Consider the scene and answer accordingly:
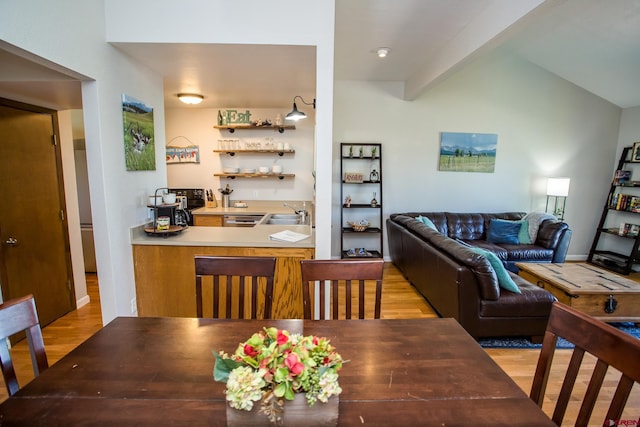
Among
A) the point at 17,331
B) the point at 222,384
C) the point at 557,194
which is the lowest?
the point at 222,384

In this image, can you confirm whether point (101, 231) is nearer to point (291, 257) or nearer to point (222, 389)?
point (291, 257)

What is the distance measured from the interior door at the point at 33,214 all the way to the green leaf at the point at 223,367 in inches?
116

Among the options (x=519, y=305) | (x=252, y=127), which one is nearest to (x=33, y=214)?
(x=252, y=127)

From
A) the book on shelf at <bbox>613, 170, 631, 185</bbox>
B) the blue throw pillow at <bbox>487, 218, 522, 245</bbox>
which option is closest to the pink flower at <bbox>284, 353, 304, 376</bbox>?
the blue throw pillow at <bbox>487, 218, 522, 245</bbox>

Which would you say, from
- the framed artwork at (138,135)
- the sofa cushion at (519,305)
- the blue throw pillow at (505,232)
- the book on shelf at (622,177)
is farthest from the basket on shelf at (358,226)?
the book on shelf at (622,177)

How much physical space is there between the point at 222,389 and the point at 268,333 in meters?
0.32

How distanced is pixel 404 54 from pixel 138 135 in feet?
10.1

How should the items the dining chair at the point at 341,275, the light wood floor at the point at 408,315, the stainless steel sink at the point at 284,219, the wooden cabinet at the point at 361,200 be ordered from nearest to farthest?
the dining chair at the point at 341,275 < the light wood floor at the point at 408,315 < the stainless steel sink at the point at 284,219 < the wooden cabinet at the point at 361,200

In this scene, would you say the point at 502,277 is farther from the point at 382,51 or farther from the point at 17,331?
the point at 17,331

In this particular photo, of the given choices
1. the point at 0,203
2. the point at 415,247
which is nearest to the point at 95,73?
the point at 0,203

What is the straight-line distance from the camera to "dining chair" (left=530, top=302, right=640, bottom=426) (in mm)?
893

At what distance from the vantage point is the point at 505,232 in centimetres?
464

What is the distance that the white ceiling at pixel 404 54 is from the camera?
90.9 inches

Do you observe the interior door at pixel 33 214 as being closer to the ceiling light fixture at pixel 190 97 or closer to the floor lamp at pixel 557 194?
the ceiling light fixture at pixel 190 97
